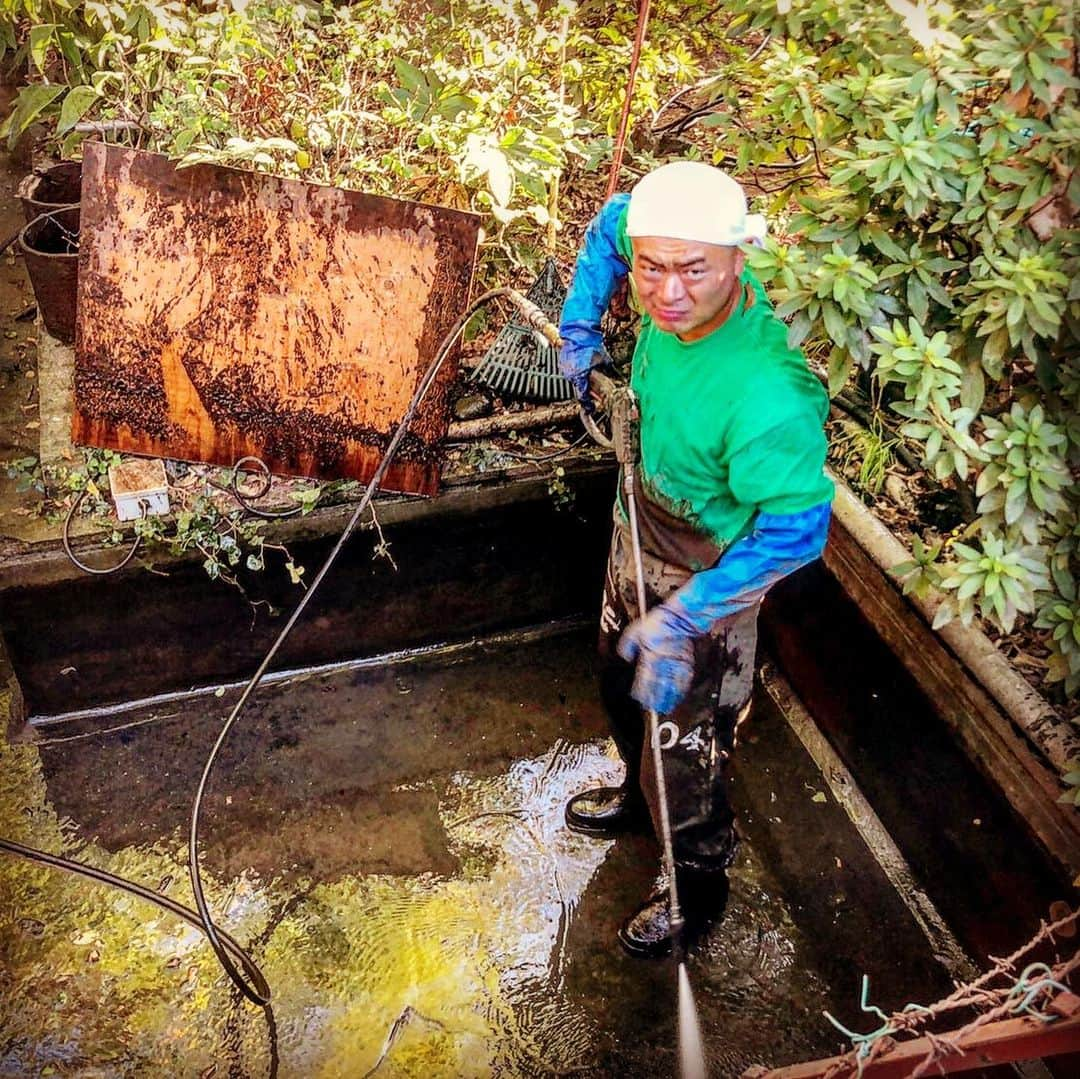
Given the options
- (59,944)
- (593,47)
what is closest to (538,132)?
(593,47)

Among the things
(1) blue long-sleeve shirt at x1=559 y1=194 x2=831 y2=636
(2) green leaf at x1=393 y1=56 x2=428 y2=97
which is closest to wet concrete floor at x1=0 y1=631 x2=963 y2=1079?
(1) blue long-sleeve shirt at x1=559 y1=194 x2=831 y2=636

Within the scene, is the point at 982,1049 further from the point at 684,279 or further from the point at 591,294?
the point at 591,294

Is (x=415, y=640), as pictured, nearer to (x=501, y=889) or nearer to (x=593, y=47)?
(x=501, y=889)

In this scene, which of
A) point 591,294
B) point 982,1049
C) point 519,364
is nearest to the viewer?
point 982,1049

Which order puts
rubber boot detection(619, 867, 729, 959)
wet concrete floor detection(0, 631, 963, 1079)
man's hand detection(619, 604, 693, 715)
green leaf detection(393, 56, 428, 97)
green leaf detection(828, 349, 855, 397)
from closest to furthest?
man's hand detection(619, 604, 693, 715) → green leaf detection(828, 349, 855, 397) → wet concrete floor detection(0, 631, 963, 1079) → rubber boot detection(619, 867, 729, 959) → green leaf detection(393, 56, 428, 97)

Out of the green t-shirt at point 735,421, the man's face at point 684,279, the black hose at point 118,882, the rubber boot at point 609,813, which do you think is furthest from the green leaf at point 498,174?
the black hose at point 118,882

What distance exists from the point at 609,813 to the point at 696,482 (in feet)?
5.70

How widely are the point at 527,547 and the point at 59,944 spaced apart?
2.53 metres

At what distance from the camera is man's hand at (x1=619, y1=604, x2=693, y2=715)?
287cm

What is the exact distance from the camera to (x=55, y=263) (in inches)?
173

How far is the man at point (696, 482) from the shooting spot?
2.58 metres

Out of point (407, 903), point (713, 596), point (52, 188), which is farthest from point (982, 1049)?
point (52, 188)

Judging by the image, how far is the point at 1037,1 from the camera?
2.59 m

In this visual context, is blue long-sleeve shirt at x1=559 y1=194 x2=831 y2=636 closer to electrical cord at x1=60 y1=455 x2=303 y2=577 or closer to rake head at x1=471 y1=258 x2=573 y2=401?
rake head at x1=471 y1=258 x2=573 y2=401
